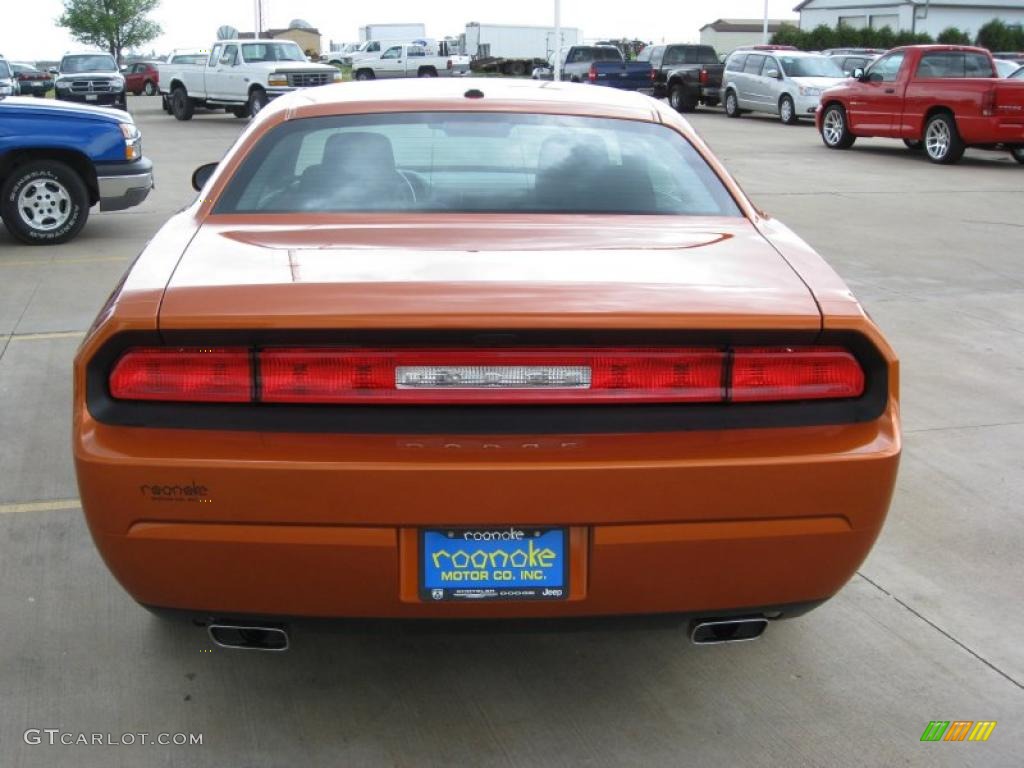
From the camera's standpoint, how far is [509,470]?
2611 mm

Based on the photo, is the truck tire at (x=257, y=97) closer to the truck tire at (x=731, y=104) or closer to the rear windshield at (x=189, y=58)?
the rear windshield at (x=189, y=58)

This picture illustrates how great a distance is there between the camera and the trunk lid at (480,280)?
8.63 ft

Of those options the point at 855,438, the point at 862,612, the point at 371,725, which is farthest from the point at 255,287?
the point at 862,612

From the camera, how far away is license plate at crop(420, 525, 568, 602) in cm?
268

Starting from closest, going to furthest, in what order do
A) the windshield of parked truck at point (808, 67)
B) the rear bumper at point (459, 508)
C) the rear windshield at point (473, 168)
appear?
the rear bumper at point (459, 508) < the rear windshield at point (473, 168) < the windshield of parked truck at point (808, 67)

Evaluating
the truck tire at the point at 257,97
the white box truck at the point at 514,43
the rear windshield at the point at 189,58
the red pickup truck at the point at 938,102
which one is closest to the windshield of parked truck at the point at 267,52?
the truck tire at the point at 257,97

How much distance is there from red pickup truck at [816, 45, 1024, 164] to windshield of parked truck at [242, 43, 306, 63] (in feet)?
43.7

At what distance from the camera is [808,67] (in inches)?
1064

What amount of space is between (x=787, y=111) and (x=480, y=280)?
25.5 metres

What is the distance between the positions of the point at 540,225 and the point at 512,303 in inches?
33.3

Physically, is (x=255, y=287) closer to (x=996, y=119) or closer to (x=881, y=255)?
(x=881, y=255)

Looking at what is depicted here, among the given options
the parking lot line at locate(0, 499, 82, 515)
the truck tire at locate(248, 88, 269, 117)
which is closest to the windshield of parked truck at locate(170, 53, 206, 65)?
the truck tire at locate(248, 88, 269, 117)

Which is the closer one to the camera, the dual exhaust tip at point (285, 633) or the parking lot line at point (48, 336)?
the dual exhaust tip at point (285, 633)

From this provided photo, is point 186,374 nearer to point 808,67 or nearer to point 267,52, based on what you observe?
point 267,52
